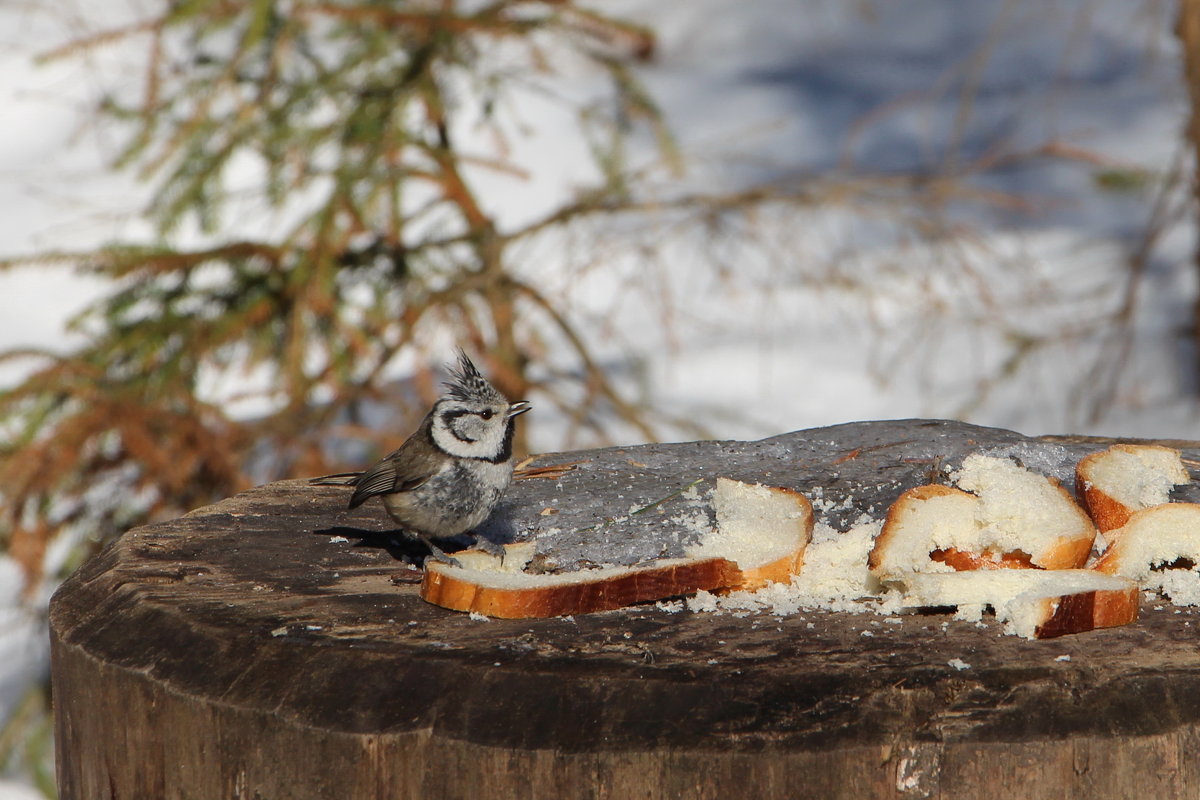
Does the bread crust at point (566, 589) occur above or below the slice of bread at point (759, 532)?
below

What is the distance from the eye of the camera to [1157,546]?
238cm

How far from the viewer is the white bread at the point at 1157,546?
236 cm

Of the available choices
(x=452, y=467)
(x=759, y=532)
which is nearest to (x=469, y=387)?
(x=452, y=467)

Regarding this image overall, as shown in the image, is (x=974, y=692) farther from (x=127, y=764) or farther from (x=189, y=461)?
(x=189, y=461)

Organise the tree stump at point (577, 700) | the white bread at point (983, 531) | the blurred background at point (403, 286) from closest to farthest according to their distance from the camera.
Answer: the tree stump at point (577, 700) → the white bread at point (983, 531) → the blurred background at point (403, 286)

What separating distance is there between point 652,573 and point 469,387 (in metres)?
0.81

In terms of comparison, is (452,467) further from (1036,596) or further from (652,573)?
(1036,596)

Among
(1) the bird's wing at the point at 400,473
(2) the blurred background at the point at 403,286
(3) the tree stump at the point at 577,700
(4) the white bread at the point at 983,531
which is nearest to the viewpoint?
(3) the tree stump at the point at 577,700

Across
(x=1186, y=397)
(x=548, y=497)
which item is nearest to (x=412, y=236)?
(x=1186, y=397)

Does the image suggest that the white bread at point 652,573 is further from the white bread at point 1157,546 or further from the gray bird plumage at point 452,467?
the white bread at point 1157,546

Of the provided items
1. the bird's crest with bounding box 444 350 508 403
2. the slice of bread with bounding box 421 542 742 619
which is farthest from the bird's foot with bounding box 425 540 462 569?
the bird's crest with bounding box 444 350 508 403

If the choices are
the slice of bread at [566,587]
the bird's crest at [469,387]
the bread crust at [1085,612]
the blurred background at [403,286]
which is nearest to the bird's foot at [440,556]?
the slice of bread at [566,587]

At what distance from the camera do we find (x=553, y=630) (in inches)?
82.2

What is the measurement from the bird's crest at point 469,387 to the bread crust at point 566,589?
24.7 inches
